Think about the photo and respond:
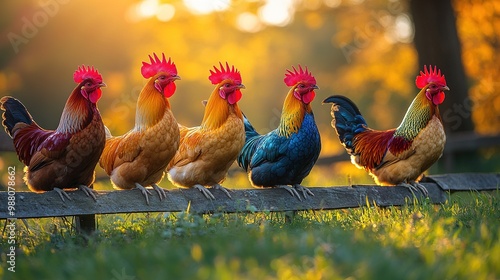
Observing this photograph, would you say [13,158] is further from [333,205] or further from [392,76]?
[392,76]

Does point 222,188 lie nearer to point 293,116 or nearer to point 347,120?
point 293,116

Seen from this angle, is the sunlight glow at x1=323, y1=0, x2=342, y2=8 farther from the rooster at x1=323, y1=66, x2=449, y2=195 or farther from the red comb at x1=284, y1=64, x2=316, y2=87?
the red comb at x1=284, y1=64, x2=316, y2=87

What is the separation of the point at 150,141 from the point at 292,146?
159 centimetres

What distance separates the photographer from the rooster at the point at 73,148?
6.31m

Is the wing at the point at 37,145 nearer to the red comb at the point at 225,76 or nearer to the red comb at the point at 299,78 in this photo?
the red comb at the point at 225,76

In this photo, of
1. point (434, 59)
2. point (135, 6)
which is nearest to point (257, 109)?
point (135, 6)

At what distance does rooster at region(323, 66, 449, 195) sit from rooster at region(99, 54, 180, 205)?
8.98ft

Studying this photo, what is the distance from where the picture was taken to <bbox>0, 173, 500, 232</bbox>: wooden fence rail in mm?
6094

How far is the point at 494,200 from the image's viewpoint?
787 centimetres

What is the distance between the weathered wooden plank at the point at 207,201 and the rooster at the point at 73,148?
14 centimetres

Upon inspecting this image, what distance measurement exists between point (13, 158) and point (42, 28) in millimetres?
6435

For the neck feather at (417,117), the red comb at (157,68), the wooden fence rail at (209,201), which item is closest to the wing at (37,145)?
the wooden fence rail at (209,201)

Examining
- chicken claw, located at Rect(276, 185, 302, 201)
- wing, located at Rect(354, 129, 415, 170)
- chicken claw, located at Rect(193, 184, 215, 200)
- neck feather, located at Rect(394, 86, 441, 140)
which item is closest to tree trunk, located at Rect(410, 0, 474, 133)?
wing, located at Rect(354, 129, 415, 170)

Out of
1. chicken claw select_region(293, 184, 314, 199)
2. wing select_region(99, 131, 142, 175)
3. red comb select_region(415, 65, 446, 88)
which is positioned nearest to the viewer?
wing select_region(99, 131, 142, 175)
